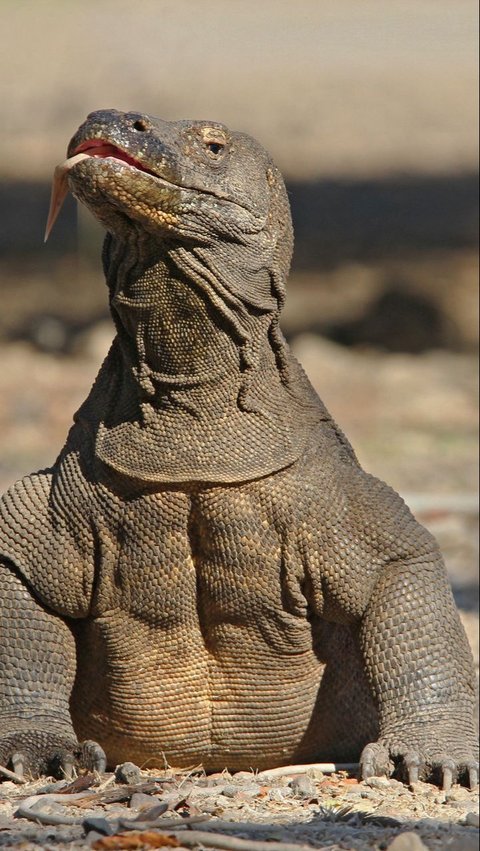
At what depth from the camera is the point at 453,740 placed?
719 cm

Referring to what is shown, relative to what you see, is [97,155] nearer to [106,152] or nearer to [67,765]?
[106,152]

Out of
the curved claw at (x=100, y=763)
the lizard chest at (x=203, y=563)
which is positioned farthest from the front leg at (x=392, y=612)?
the curved claw at (x=100, y=763)

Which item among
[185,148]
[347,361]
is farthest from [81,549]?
[347,361]

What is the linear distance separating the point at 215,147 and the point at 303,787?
260 cm

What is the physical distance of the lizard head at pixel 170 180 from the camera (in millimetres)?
6449

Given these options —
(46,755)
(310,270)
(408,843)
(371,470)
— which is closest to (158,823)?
(408,843)

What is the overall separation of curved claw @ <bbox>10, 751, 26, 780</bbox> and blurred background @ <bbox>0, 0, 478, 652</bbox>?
546 cm

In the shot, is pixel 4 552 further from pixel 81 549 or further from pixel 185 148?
pixel 185 148

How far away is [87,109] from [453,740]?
28727 millimetres

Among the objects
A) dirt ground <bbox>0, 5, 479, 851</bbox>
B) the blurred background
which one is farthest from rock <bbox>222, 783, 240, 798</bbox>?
the blurred background

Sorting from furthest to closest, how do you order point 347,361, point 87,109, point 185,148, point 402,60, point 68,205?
1. point 402,60
2. point 87,109
3. point 68,205
4. point 347,361
5. point 185,148

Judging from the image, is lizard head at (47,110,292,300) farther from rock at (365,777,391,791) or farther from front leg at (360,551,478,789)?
rock at (365,777,391,791)

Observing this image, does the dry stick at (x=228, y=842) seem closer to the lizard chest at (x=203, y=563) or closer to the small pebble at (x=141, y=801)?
the small pebble at (x=141, y=801)

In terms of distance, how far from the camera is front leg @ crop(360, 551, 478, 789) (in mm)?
7219
